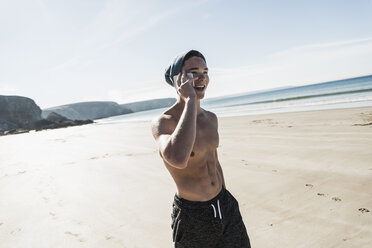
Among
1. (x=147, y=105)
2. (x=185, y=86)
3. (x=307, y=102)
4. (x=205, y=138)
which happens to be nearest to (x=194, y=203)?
(x=205, y=138)

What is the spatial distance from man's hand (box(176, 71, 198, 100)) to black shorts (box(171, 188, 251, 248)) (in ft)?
2.66

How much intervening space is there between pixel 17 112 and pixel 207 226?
2822 inches

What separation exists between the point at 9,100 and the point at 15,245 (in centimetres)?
6994

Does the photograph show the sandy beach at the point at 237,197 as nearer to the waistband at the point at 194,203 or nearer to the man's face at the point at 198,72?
the waistband at the point at 194,203

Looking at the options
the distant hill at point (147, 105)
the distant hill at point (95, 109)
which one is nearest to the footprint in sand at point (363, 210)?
the distant hill at point (95, 109)

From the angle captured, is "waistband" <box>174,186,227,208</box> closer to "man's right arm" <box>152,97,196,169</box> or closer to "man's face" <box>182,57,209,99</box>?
"man's right arm" <box>152,97,196,169</box>

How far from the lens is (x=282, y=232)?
298cm

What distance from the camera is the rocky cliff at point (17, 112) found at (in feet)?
188

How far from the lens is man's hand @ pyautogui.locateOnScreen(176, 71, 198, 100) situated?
1.60m

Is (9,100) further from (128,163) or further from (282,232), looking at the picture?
(282,232)

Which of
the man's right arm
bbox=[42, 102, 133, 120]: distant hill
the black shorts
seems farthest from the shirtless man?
bbox=[42, 102, 133, 120]: distant hill

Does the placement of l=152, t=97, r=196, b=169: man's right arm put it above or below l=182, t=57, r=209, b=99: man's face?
below

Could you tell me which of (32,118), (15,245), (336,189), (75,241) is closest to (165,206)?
(75,241)

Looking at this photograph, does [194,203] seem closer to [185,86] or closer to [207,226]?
[207,226]
